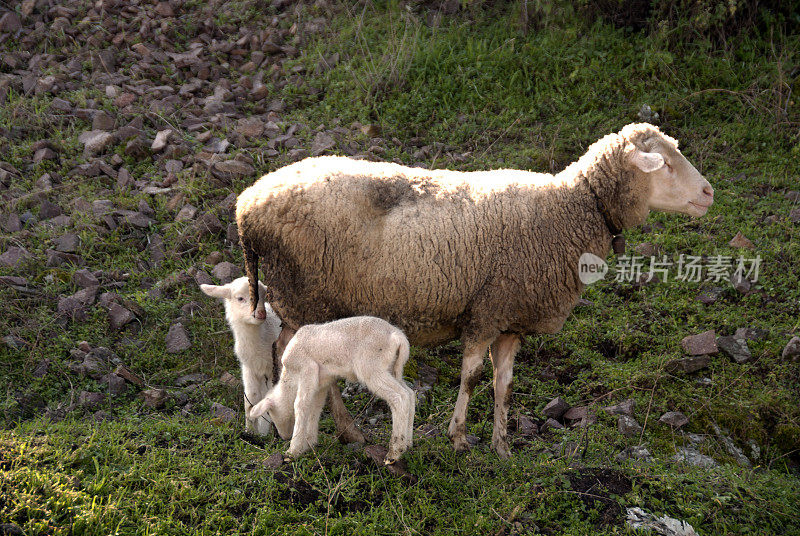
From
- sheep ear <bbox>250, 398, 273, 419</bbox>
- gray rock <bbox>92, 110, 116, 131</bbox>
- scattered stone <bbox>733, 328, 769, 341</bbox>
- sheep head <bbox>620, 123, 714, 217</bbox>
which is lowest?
scattered stone <bbox>733, 328, 769, 341</bbox>

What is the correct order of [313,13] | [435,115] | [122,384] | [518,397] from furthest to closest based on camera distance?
[313,13] → [435,115] → [518,397] → [122,384]

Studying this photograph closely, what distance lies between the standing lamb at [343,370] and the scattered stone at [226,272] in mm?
2584

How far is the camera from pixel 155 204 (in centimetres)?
817

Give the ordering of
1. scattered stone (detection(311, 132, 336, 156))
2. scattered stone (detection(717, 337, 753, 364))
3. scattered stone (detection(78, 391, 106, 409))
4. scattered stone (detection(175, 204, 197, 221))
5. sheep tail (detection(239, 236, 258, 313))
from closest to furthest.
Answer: sheep tail (detection(239, 236, 258, 313)) < scattered stone (detection(78, 391, 106, 409)) < scattered stone (detection(717, 337, 753, 364)) < scattered stone (detection(175, 204, 197, 221)) < scattered stone (detection(311, 132, 336, 156))

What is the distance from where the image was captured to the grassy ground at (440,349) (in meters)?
4.30

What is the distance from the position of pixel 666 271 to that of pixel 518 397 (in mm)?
2431

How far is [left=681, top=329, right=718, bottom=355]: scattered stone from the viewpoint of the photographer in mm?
6672

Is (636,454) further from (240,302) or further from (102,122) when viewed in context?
(102,122)

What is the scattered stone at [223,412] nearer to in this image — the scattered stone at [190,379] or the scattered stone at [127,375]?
the scattered stone at [190,379]

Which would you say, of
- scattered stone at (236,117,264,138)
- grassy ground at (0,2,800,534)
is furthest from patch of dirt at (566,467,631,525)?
scattered stone at (236,117,264,138)

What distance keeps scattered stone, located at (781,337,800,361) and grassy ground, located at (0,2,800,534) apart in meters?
0.06

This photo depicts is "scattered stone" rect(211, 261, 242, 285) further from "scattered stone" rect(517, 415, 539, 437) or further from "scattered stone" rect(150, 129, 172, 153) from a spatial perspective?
"scattered stone" rect(517, 415, 539, 437)

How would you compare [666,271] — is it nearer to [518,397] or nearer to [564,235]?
[518,397]

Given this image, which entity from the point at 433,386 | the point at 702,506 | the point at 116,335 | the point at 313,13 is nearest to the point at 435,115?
the point at 313,13
